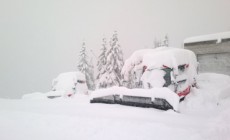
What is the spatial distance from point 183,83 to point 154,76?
1.28 metres

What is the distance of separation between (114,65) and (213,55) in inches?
592

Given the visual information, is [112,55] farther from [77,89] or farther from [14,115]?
[14,115]

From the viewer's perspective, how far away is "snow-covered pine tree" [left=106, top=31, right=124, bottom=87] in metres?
30.8

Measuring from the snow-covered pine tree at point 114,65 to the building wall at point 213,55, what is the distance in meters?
13.0

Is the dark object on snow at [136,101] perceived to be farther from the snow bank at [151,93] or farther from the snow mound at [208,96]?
the snow mound at [208,96]

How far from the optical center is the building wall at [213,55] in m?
17.8

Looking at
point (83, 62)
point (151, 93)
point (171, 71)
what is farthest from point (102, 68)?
point (151, 93)

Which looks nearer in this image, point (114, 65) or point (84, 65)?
point (114, 65)

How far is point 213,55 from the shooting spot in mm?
18641

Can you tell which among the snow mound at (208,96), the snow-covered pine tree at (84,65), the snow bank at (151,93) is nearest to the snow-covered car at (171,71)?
the snow mound at (208,96)

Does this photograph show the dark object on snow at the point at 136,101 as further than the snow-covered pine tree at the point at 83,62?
No

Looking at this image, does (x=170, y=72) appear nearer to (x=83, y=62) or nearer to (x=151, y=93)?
(x=151, y=93)

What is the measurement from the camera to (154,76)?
10188 mm

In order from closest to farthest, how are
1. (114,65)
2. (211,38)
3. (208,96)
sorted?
(208,96) < (211,38) < (114,65)
